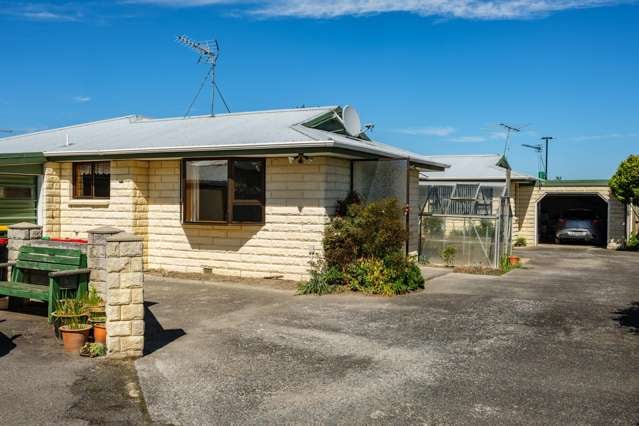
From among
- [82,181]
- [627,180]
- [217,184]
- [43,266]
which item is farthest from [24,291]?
[627,180]

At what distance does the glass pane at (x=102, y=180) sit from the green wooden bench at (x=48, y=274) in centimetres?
565

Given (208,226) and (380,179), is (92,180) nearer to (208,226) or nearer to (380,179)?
(208,226)

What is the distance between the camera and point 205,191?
13.7 m

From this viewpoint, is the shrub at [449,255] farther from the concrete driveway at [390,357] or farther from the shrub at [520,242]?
the shrub at [520,242]

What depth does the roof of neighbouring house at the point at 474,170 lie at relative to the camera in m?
22.1

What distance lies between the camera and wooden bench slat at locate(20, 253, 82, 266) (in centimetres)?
828

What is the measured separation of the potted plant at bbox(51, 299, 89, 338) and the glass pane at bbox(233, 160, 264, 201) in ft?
19.3

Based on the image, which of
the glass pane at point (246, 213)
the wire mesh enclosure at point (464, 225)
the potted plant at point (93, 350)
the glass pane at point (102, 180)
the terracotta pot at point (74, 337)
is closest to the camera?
the potted plant at point (93, 350)

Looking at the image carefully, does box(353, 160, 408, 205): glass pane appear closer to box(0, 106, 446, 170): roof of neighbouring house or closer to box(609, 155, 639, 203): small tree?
box(0, 106, 446, 170): roof of neighbouring house

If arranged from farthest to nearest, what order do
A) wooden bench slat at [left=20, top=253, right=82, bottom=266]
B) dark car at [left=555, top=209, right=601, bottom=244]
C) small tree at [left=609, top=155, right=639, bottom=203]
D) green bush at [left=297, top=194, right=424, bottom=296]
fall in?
dark car at [left=555, top=209, right=601, bottom=244] → small tree at [left=609, top=155, right=639, bottom=203] → green bush at [left=297, top=194, right=424, bottom=296] → wooden bench slat at [left=20, top=253, right=82, bottom=266]

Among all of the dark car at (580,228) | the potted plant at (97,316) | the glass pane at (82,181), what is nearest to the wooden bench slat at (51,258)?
the potted plant at (97,316)

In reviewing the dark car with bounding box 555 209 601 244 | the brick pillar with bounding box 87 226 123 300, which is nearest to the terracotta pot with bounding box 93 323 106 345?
the brick pillar with bounding box 87 226 123 300

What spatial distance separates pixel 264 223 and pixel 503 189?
873 cm

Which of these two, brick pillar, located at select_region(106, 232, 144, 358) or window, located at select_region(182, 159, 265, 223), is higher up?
window, located at select_region(182, 159, 265, 223)
